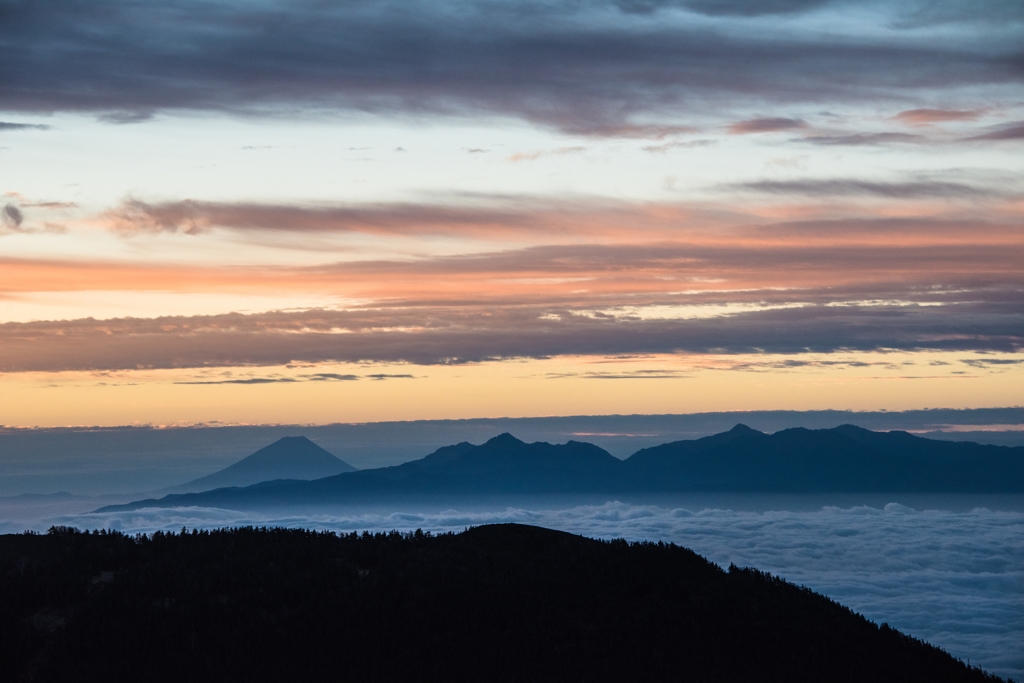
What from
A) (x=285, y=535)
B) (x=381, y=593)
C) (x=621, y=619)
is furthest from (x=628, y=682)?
(x=285, y=535)

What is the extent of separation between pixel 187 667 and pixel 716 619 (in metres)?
16.1

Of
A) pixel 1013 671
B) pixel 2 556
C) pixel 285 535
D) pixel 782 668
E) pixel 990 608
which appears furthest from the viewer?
pixel 990 608

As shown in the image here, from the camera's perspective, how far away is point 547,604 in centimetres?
2739

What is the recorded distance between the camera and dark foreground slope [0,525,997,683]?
74.6 feet

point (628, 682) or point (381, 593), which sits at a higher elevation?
point (381, 593)

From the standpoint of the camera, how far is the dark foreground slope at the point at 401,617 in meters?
22.7

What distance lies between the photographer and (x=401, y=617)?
997 inches

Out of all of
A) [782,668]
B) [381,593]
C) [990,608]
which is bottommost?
[990,608]

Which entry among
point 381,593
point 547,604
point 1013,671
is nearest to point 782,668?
point 547,604

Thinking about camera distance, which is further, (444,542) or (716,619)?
(444,542)

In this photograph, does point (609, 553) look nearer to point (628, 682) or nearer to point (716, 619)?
point (716, 619)

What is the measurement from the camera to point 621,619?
26891 millimetres

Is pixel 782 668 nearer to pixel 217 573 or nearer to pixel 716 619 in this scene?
pixel 716 619

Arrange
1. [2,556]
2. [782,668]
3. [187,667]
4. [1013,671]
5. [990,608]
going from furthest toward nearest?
[990,608]
[1013,671]
[2,556]
[782,668]
[187,667]
